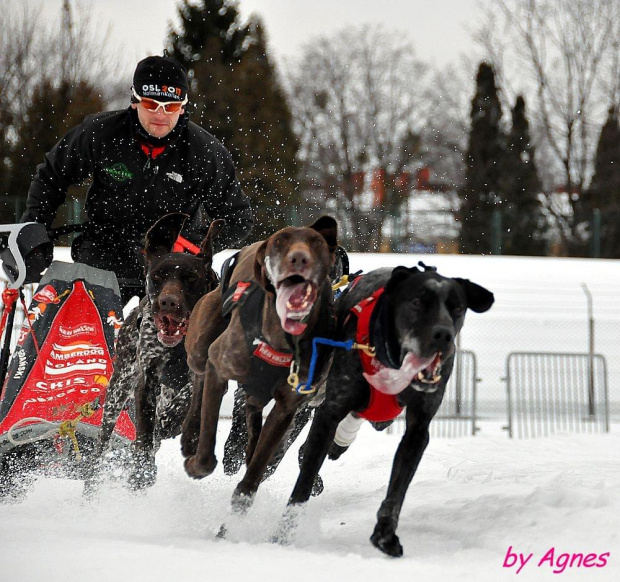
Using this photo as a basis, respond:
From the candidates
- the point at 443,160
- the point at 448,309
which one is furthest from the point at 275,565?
the point at 443,160

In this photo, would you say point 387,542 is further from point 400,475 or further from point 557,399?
point 557,399

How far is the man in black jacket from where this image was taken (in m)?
4.39

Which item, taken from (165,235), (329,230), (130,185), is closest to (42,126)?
(130,185)

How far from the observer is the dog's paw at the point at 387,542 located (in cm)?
325

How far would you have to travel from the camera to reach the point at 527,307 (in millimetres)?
12047

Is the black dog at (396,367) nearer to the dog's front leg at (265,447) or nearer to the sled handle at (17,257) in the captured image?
the dog's front leg at (265,447)

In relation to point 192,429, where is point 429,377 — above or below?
above

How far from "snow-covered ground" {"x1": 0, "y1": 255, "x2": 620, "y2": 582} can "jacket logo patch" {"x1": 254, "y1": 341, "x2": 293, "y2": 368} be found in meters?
0.55

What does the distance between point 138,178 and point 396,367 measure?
6.03 feet

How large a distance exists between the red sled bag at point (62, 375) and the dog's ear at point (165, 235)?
44cm

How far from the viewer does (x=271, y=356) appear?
345 cm

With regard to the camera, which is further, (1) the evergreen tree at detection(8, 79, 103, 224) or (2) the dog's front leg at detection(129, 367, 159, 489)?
(1) the evergreen tree at detection(8, 79, 103, 224)

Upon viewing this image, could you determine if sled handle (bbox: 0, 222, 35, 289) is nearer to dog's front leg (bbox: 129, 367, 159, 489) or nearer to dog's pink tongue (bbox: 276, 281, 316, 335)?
dog's front leg (bbox: 129, 367, 159, 489)

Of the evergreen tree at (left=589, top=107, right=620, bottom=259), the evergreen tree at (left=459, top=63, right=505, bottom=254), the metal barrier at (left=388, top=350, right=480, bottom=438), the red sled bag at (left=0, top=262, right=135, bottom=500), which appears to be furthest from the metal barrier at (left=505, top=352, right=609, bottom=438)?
the evergreen tree at (left=589, top=107, right=620, bottom=259)
